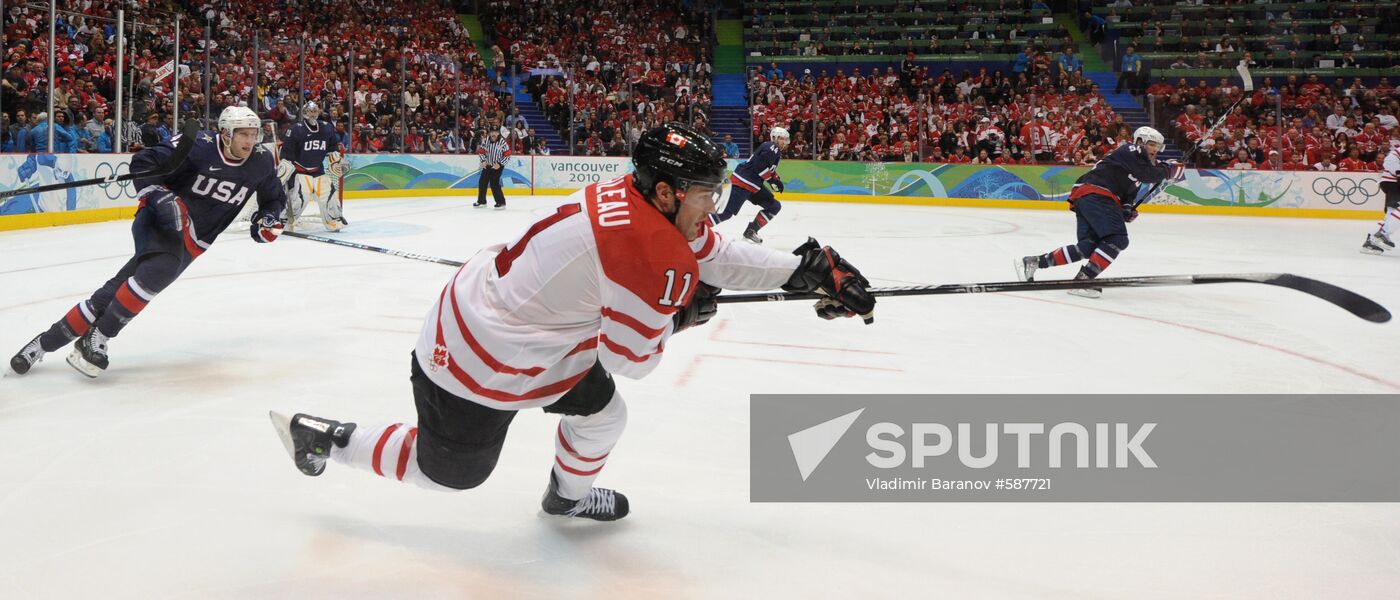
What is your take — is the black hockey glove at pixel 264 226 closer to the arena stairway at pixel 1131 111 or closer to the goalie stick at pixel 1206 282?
the goalie stick at pixel 1206 282

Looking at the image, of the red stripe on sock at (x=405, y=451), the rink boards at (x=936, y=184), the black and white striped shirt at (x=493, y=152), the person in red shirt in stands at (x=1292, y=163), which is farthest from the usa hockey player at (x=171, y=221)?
the person in red shirt in stands at (x=1292, y=163)

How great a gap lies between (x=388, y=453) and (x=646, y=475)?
2.88 feet

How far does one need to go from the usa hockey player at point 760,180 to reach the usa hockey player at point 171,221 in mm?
5866

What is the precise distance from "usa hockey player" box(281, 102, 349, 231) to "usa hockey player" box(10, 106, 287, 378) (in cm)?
510

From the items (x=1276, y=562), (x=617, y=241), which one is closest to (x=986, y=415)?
(x=1276, y=562)

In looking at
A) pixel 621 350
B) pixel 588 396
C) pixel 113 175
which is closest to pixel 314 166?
pixel 113 175

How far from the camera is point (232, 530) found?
255 centimetres

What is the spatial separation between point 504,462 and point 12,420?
179cm

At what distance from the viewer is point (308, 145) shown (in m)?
9.35

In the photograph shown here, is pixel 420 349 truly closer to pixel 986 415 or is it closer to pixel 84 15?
pixel 986 415

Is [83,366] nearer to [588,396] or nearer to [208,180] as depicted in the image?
[208,180]

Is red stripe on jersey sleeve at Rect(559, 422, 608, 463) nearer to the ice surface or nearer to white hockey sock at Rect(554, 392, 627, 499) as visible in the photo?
white hockey sock at Rect(554, 392, 627, 499)

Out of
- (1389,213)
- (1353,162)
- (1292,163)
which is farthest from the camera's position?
(1292,163)

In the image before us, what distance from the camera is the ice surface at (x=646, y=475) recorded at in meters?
2.35
